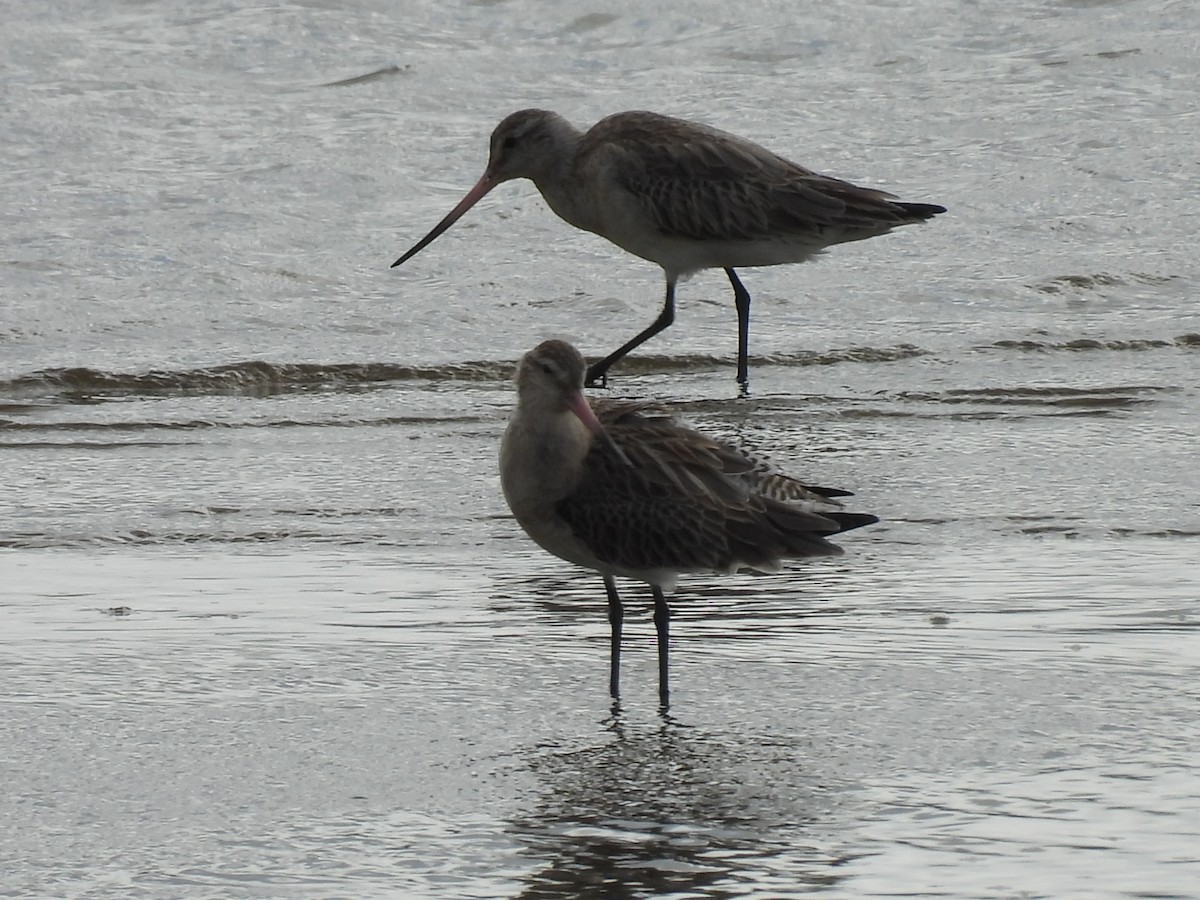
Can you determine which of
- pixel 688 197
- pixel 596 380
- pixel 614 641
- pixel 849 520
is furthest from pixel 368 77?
pixel 614 641

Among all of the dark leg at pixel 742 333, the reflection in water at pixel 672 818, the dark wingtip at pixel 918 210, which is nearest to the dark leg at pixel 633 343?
the dark leg at pixel 742 333

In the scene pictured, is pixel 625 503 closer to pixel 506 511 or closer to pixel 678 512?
pixel 678 512

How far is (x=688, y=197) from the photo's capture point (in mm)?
8328

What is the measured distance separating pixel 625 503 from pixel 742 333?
3.92 metres

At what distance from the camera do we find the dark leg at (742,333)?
7973 millimetres

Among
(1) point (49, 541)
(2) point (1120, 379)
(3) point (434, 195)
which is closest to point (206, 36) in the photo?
(3) point (434, 195)

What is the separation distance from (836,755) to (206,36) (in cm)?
1120

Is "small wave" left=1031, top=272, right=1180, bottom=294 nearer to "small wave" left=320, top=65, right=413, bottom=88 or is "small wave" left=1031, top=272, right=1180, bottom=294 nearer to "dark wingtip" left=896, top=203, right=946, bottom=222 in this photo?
"dark wingtip" left=896, top=203, right=946, bottom=222

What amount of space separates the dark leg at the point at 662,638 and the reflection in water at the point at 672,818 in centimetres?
10

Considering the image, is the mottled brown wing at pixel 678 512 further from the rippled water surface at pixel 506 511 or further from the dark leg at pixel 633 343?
the dark leg at pixel 633 343

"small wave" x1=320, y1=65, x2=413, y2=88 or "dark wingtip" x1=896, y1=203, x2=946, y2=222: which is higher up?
"small wave" x1=320, y1=65, x2=413, y2=88

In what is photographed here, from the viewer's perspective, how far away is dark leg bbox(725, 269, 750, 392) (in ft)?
26.2

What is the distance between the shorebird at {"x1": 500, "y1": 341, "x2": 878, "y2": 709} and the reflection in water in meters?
0.31

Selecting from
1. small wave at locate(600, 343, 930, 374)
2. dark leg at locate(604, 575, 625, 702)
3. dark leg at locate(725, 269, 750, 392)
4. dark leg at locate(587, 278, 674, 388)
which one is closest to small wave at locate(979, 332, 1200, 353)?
small wave at locate(600, 343, 930, 374)
